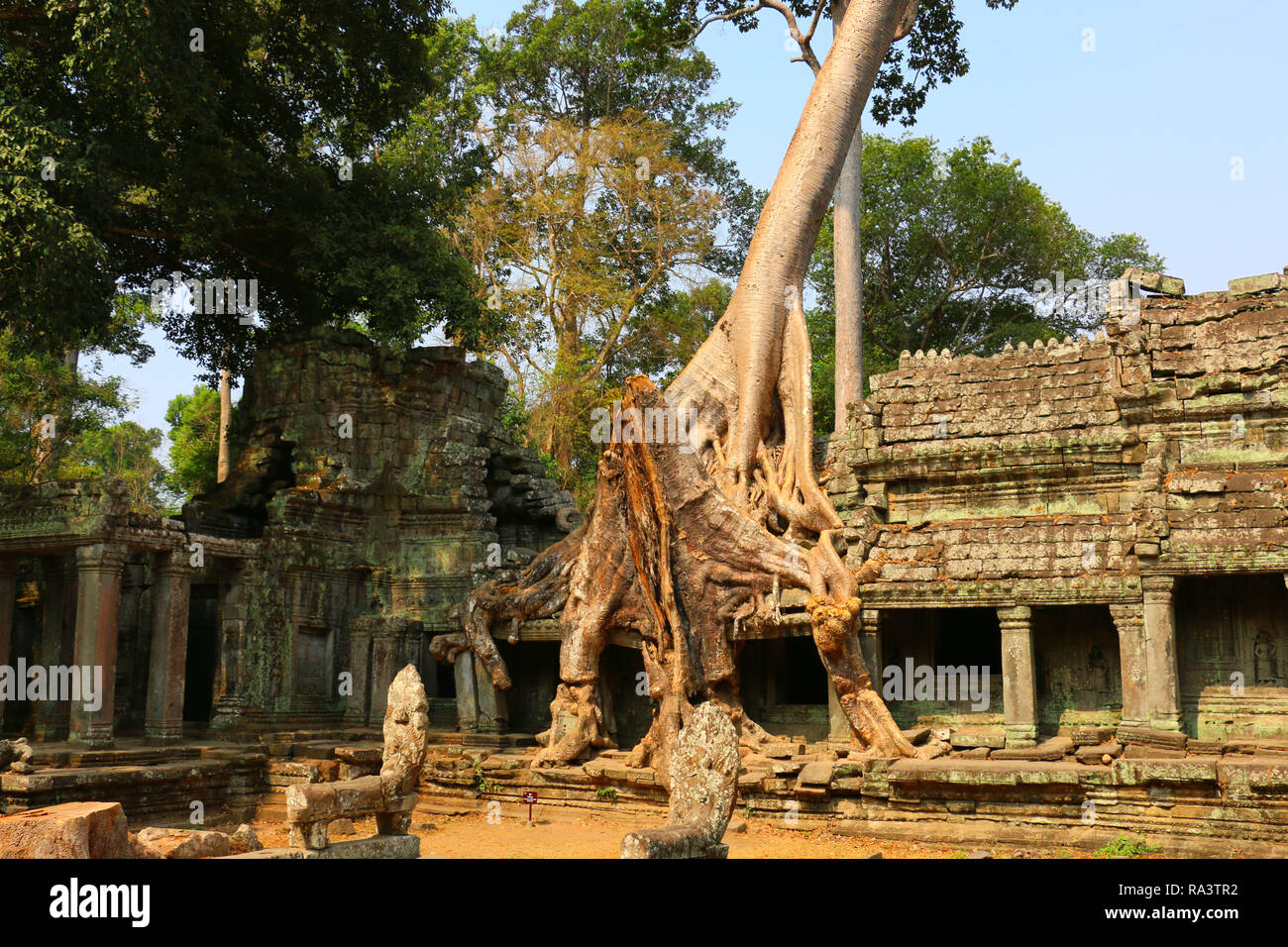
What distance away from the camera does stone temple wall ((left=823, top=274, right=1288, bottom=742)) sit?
12.7 metres

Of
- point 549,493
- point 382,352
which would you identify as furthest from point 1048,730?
point 382,352

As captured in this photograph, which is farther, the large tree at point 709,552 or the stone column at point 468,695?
the stone column at point 468,695

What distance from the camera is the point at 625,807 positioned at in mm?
14188

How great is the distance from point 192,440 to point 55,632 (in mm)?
18955

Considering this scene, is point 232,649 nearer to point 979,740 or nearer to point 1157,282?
point 979,740

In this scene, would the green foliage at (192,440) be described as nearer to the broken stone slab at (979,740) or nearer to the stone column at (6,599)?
the stone column at (6,599)

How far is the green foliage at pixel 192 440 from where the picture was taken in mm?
30469

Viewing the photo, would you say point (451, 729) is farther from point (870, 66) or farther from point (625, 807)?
point (870, 66)

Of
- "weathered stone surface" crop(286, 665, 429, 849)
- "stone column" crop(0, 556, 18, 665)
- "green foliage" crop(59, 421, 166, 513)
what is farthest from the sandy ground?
"green foliage" crop(59, 421, 166, 513)

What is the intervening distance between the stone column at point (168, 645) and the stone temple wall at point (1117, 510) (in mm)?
9491

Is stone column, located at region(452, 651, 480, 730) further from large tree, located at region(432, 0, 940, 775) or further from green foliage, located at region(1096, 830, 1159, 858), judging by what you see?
green foliage, located at region(1096, 830, 1159, 858)

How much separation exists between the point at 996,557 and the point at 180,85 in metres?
12.4

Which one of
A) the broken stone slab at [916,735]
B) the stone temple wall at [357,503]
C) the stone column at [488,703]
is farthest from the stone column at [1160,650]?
the stone temple wall at [357,503]

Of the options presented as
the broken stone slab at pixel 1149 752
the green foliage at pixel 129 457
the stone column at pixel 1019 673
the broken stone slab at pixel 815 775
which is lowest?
the broken stone slab at pixel 815 775
